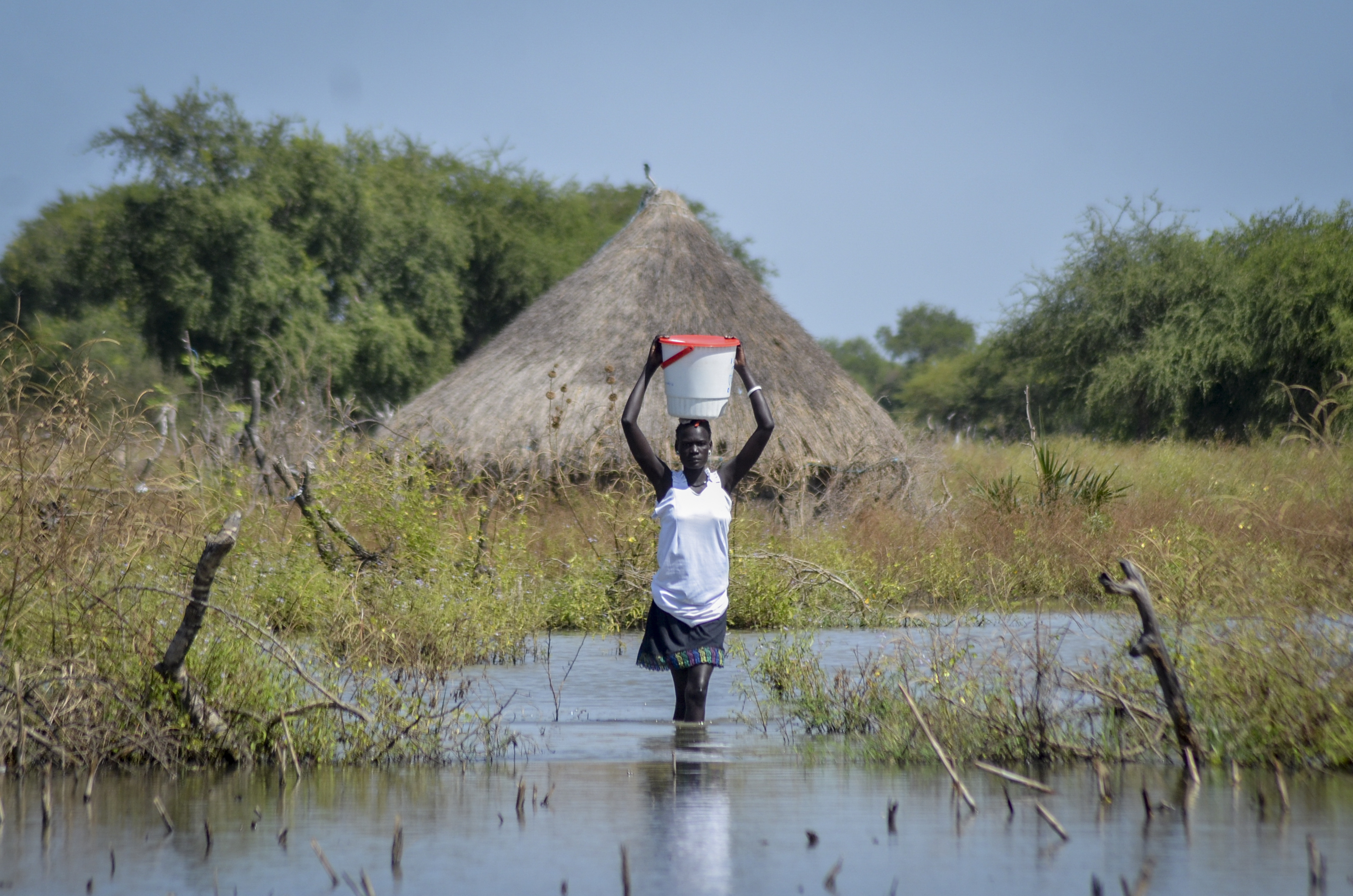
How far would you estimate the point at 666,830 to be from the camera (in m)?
5.18

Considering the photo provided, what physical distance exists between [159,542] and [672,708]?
117 inches

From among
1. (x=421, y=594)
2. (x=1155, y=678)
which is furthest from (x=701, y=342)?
(x=421, y=594)

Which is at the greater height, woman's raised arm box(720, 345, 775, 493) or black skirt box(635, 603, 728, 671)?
woman's raised arm box(720, 345, 775, 493)

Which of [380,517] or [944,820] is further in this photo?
[380,517]

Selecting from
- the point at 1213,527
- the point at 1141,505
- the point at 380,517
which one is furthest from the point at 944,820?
the point at 1141,505

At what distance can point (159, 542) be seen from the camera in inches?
281

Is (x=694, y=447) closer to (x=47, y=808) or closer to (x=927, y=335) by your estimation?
(x=47, y=808)

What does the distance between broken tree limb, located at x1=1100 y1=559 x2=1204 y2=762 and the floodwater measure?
0.22 metres

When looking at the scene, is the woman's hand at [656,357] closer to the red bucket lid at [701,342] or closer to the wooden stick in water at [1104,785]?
the red bucket lid at [701,342]

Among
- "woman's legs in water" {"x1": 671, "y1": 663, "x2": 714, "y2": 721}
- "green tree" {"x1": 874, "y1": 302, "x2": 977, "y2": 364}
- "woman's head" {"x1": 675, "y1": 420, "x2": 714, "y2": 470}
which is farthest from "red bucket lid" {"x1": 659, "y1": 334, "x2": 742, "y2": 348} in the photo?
"green tree" {"x1": 874, "y1": 302, "x2": 977, "y2": 364}

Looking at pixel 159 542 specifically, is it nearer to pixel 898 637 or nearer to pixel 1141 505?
pixel 898 637

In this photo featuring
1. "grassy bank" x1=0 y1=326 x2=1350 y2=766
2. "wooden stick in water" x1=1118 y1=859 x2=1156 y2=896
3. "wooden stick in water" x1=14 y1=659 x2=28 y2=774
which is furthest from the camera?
Answer: "grassy bank" x1=0 y1=326 x2=1350 y2=766

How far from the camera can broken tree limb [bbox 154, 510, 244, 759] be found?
5945 millimetres

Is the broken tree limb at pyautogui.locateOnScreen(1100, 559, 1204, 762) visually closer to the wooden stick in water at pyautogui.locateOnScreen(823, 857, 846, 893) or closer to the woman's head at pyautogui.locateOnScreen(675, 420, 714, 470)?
the wooden stick in water at pyautogui.locateOnScreen(823, 857, 846, 893)
